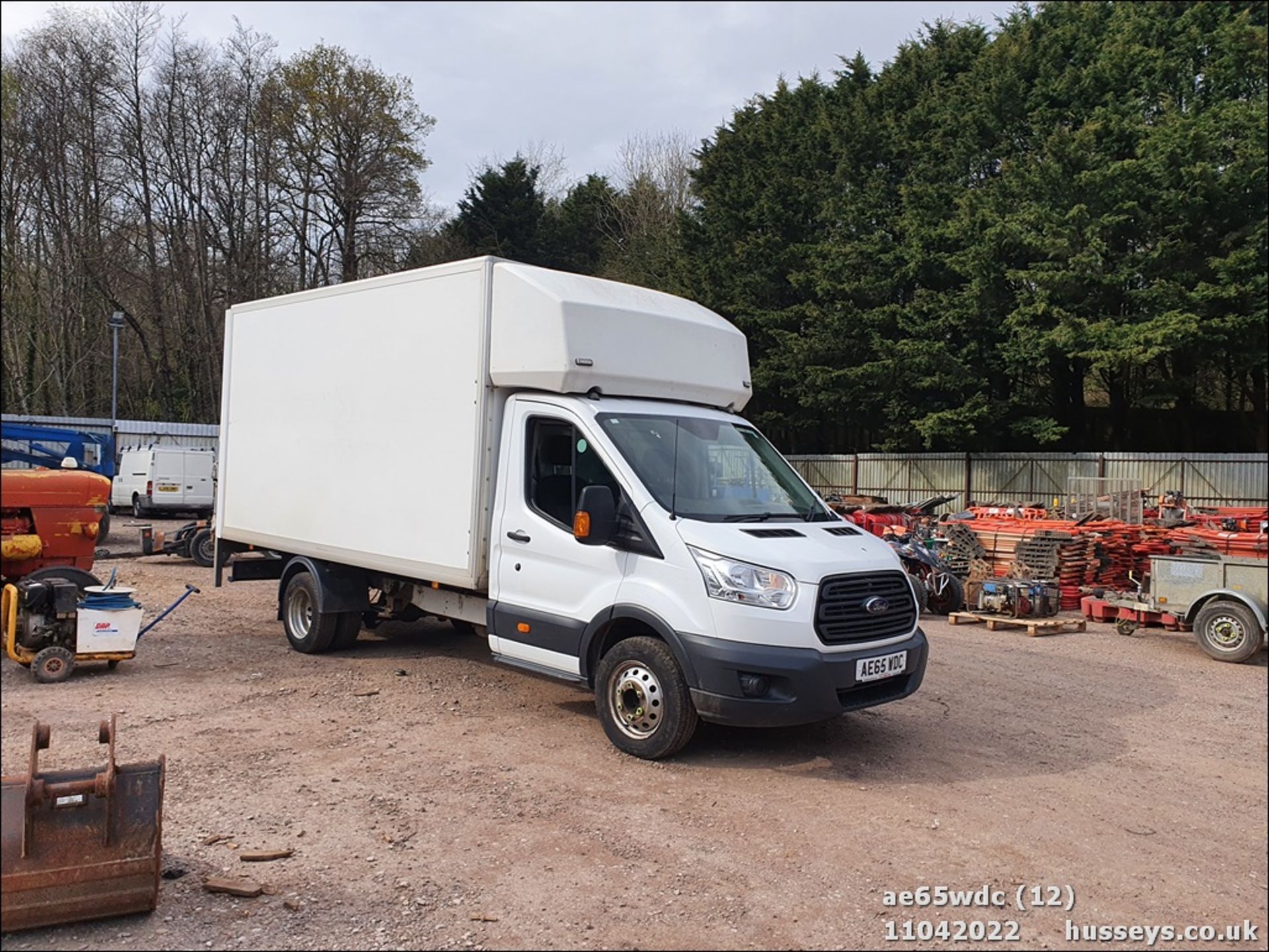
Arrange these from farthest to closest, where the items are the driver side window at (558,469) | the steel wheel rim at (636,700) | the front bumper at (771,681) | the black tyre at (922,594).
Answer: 1. the black tyre at (922,594)
2. the driver side window at (558,469)
3. the steel wheel rim at (636,700)
4. the front bumper at (771,681)

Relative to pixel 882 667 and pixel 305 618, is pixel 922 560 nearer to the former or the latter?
pixel 882 667

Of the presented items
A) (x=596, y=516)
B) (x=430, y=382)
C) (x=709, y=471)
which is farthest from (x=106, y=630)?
(x=709, y=471)

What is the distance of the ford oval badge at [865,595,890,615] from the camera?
595 centimetres

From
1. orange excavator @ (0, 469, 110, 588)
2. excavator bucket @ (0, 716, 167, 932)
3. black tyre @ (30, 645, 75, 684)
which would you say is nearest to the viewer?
excavator bucket @ (0, 716, 167, 932)

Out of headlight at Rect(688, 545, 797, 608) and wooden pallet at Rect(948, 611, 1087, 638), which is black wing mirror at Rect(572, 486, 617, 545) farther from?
wooden pallet at Rect(948, 611, 1087, 638)

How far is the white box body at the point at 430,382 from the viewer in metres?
6.91

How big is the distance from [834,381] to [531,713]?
2589 centimetres

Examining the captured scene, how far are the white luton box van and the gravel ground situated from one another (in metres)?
0.60

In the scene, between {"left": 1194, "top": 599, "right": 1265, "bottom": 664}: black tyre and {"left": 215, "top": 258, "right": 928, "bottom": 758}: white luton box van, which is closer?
{"left": 215, "top": 258, "right": 928, "bottom": 758}: white luton box van

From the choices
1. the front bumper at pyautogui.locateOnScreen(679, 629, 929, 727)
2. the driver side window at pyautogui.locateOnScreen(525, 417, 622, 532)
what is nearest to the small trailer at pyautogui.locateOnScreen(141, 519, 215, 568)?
the driver side window at pyautogui.locateOnScreen(525, 417, 622, 532)

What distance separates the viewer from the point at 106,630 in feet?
26.3

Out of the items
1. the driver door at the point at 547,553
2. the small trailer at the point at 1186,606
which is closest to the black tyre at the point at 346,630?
the driver door at the point at 547,553

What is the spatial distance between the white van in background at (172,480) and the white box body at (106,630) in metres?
17.8

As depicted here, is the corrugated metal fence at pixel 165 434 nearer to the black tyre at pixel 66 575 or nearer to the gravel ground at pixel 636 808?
the black tyre at pixel 66 575
